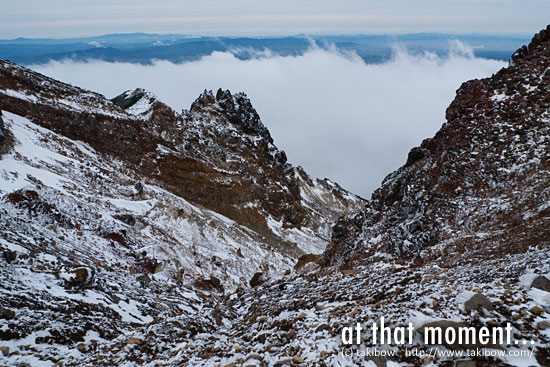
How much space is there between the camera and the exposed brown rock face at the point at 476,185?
59.3ft

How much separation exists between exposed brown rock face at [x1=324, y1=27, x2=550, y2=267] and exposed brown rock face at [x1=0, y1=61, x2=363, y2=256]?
31427 millimetres

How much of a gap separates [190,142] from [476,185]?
178 ft

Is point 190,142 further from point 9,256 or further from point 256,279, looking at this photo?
point 9,256

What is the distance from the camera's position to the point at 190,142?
66.1 meters

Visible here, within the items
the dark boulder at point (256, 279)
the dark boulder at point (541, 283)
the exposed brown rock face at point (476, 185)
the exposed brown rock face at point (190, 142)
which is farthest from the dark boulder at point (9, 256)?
the exposed brown rock face at point (190, 142)

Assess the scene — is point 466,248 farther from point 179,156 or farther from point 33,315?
point 179,156

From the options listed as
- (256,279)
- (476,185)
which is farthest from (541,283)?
(256,279)

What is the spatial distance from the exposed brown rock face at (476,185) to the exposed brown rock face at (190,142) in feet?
103

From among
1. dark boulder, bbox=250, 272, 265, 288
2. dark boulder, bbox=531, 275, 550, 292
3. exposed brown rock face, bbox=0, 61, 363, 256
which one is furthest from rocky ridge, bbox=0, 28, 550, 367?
exposed brown rock face, bbox=0, 61, 363, 256

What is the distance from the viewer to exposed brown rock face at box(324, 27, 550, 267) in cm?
1806

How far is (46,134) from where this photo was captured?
39750mm

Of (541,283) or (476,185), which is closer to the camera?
(541,283)

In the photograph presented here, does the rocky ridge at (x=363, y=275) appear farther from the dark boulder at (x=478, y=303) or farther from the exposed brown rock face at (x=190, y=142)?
the exposed brown rock face at (x=190, y=142)

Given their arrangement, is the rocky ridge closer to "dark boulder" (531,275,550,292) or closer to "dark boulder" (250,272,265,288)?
"dark boulder" (531,275,550,292)
